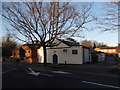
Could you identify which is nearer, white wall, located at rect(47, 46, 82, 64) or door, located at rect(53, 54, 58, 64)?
white wall, located at rect(47, 46, 82, 64)

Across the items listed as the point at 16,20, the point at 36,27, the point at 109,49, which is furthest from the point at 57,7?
the point at 109,49

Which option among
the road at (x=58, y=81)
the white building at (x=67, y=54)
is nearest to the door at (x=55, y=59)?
the white building at (x=67, y=54)

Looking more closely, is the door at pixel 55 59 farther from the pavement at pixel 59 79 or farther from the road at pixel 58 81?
the road at pixel 58 81

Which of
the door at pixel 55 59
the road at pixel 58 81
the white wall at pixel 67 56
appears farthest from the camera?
the door at pixel 55 59

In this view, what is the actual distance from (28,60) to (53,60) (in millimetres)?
9242

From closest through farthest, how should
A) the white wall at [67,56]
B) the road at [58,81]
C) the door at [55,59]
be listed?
the road at [58,81] < the white wall at [67,56] < the door at [55,59]

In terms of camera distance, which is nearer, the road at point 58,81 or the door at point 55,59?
the road at point 58,81

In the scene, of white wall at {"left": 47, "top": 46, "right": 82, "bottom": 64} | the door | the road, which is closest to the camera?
the road

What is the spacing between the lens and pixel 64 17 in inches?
862

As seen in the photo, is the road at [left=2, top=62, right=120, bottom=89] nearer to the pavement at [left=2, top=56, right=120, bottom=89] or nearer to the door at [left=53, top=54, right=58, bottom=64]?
the pavement at [left=2, top=56, right=120, bottom=89]

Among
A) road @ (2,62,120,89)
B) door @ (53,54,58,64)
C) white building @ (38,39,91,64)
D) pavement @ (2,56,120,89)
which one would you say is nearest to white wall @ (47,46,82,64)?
white building @ (38,39,91,64)

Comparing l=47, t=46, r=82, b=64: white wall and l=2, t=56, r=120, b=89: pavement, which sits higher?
l=47, t=46, r=82, b=64: white wall

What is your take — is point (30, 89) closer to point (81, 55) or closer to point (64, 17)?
point (64, 17)

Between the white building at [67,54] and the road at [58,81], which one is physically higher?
the white building at [67,54]
